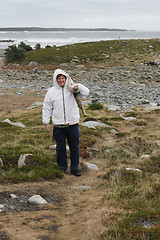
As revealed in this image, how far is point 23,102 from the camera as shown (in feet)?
82.5

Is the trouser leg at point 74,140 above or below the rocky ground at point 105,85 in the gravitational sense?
above

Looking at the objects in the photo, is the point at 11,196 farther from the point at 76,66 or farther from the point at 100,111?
the point at 76,66

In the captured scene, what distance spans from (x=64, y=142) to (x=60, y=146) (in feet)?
0.49

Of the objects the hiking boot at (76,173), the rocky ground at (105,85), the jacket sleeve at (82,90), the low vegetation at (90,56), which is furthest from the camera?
the low vegetation at (90,56)

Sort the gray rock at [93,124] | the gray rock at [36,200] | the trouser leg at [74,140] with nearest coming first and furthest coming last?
1. the gray rock at [36,200]
2. the trouser leg at [74,140]
3. the gray rock at [93,124]

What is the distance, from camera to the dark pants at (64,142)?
7.11 meters

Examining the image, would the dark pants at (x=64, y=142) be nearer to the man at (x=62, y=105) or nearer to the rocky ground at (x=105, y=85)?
the man at (x=62, y=105)

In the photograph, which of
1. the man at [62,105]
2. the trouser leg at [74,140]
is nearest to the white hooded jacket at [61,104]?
Result: the man at [62,105]

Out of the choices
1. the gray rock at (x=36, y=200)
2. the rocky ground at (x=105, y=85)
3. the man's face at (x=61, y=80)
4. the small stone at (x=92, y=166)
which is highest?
the man's face at (x=61, y=80)

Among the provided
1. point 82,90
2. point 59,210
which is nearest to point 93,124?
point 82,90

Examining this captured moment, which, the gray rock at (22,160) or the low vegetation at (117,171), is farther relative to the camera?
the gray rock at (22,160)

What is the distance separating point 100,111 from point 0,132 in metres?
8.93

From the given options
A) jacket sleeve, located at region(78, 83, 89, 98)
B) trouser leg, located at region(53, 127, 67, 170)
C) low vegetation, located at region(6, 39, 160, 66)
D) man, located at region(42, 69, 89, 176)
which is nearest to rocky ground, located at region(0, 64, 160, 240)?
trouser leg, located at region(53, 127, 67, 170)

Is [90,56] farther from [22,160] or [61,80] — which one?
[22,160]
